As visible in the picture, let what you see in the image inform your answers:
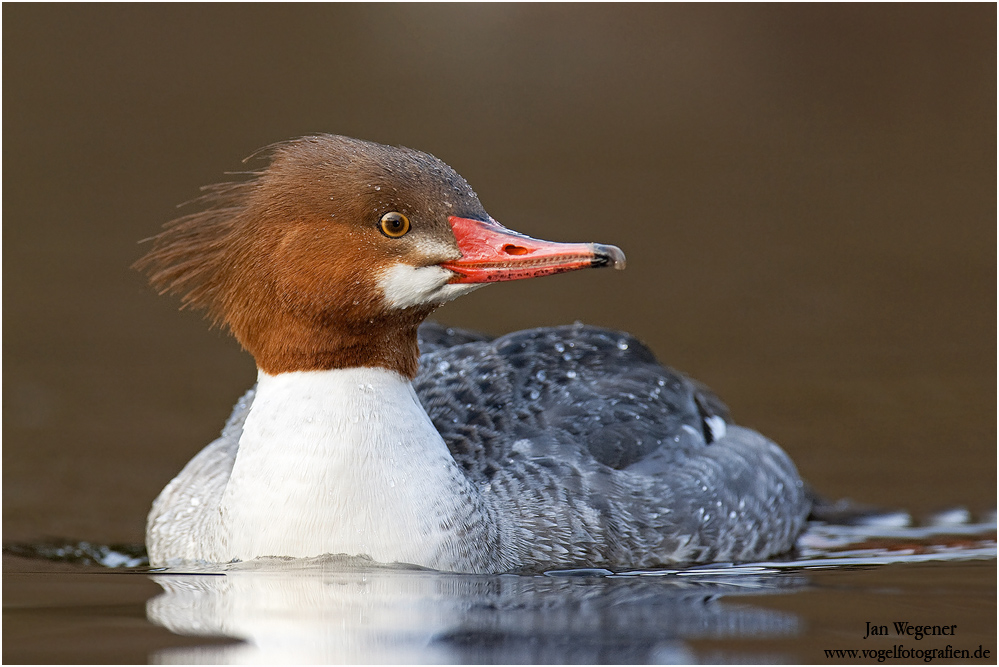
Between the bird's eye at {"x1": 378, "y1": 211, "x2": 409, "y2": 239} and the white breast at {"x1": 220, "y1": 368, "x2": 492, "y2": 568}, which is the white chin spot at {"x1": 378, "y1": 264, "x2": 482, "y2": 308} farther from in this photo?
the white breast at {"x1": 220, "y1": 368, "x2": 492, "y2": 568}

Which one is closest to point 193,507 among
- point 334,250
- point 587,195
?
point 334,250

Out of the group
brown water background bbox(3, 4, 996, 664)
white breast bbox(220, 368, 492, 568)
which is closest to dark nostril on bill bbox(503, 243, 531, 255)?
white breast bbox(220, 368, 492, 568)

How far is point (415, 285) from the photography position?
5.21 metres

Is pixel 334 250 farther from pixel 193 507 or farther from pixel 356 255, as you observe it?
pixel 193 507

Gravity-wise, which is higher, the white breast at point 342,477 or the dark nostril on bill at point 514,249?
the dark nostril on bill at point 514,249

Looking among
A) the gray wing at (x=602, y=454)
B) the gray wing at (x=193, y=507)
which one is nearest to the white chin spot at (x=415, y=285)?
the gray wing at (x=602, y=454)

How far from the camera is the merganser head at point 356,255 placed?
17.0 feet

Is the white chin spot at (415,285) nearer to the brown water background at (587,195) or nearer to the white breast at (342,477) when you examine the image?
the white breast at (342,477)

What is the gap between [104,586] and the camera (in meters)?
5.58

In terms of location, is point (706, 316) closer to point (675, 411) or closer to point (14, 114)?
point (675, 411)

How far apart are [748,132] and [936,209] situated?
2893mm

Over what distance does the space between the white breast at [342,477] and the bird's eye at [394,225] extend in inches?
21.2

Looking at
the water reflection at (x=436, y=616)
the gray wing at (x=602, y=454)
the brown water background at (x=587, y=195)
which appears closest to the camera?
the water reflection at (x=436, y=616)

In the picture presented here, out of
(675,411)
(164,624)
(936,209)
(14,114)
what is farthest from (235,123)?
(164,624)
